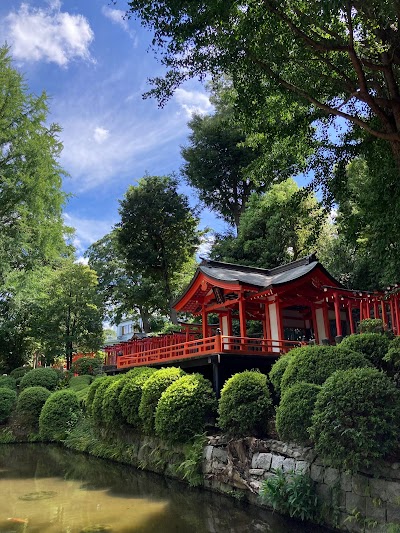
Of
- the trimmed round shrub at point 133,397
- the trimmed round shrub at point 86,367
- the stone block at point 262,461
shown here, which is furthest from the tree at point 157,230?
the stone block at point 262,461

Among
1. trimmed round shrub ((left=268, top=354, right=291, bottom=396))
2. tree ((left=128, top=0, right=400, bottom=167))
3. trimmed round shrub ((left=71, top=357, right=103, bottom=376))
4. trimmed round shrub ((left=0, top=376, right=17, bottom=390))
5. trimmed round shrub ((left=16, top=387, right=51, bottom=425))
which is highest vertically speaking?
tree ((left=128, top=0, right=400, bottom=167))

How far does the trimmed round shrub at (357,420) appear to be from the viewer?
544 cm

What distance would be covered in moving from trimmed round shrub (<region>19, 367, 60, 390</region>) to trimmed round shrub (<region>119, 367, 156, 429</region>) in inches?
337

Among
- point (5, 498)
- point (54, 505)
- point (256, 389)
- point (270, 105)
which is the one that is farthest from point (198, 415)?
point (270, 105)

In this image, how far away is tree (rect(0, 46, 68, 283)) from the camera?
45.6ft

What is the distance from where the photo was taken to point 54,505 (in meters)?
7.73

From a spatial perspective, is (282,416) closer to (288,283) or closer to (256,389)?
(256,389)

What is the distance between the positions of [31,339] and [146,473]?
18151 millimetres

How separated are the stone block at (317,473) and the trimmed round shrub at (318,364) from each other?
1311 mm

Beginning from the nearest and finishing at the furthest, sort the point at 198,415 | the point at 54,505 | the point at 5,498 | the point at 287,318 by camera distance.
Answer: the point at 54,505 → the point at 5,498 → the point at 198,415 → the point at 287,318

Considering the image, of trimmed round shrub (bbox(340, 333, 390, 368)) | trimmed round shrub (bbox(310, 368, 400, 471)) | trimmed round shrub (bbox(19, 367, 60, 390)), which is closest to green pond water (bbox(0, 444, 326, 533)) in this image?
trimmed round shrub (bbox(310, 368, 400, 471))

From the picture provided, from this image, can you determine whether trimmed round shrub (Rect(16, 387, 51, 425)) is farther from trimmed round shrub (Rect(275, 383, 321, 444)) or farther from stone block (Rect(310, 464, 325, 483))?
stone block (Rect(310, 464, 325, 483))

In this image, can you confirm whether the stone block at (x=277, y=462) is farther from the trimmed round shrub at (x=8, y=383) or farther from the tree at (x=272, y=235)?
the trimmed round shrub at (x=8, y=383)

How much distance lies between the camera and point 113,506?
7637 millimetres
